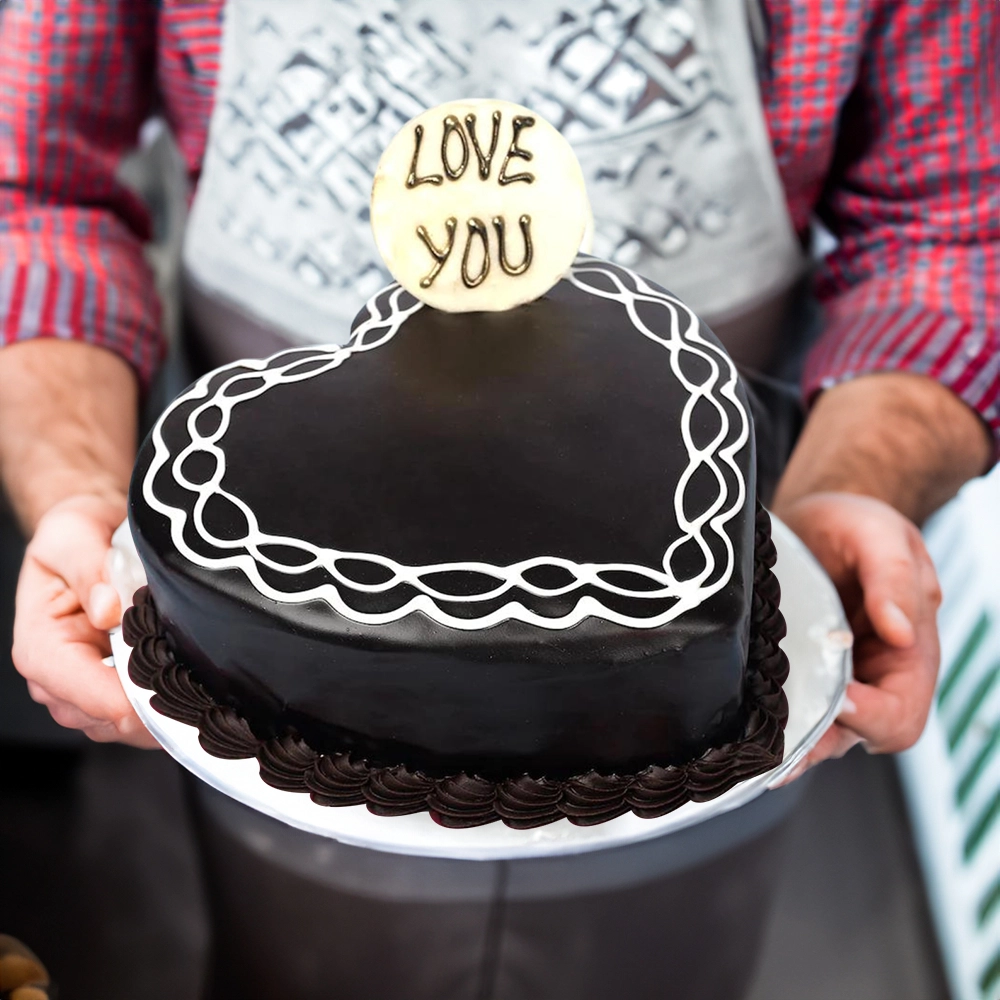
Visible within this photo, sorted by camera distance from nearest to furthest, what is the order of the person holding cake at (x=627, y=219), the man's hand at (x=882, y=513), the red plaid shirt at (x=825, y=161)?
the man's hand at (x=882, y=513)
the person holding cake at (x=627, y=219)
the red plaid shirt at (x=825, y=161)

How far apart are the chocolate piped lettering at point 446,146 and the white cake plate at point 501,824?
454mm

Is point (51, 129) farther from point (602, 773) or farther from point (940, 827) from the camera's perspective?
point (940, 827)

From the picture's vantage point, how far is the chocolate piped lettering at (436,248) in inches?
37.2

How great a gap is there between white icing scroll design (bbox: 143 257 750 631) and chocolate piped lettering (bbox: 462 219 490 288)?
0.08 meters

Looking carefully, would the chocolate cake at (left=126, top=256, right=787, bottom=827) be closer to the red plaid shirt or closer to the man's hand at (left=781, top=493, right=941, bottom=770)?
the man's hand at (left=781, top=493, right=941, bottom=770)

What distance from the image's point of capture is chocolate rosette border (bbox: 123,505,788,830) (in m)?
0.83

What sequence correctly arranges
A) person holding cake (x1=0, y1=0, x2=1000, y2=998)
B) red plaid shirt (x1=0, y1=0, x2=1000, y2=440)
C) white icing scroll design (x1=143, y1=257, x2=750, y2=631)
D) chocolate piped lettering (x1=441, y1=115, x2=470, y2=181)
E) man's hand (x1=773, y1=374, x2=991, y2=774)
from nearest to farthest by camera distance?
white icing scroll design (x1=143, y1=257, x2=750, y2=631) → chocolate piped lettering (x1=441, y1=115, x2=470, y2=181) → man's hand (x1=773, y1=374, x2=991, y2=774) → person holding cake (x1=0, y1=0, x2=1000, y2=998) → red plaid shirt (x1=0, y1=0, x2=1000, y2=440)

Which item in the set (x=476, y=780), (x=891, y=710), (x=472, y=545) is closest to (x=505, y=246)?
(x=472, y=545)

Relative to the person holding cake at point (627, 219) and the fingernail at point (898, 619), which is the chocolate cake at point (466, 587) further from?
the person holding cake at point (627, 219)

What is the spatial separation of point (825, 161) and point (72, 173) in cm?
98

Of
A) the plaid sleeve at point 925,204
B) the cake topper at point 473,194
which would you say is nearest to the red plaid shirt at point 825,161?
the plaid sleeve at point 925,204

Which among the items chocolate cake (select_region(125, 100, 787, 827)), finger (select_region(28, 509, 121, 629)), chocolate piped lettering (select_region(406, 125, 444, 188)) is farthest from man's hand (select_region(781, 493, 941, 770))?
finger (select_region(28, 509, 121, 629))

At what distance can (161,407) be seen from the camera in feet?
5.10

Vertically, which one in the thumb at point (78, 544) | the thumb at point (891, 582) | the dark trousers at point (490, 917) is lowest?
the dark trousers at point (490, 917)
